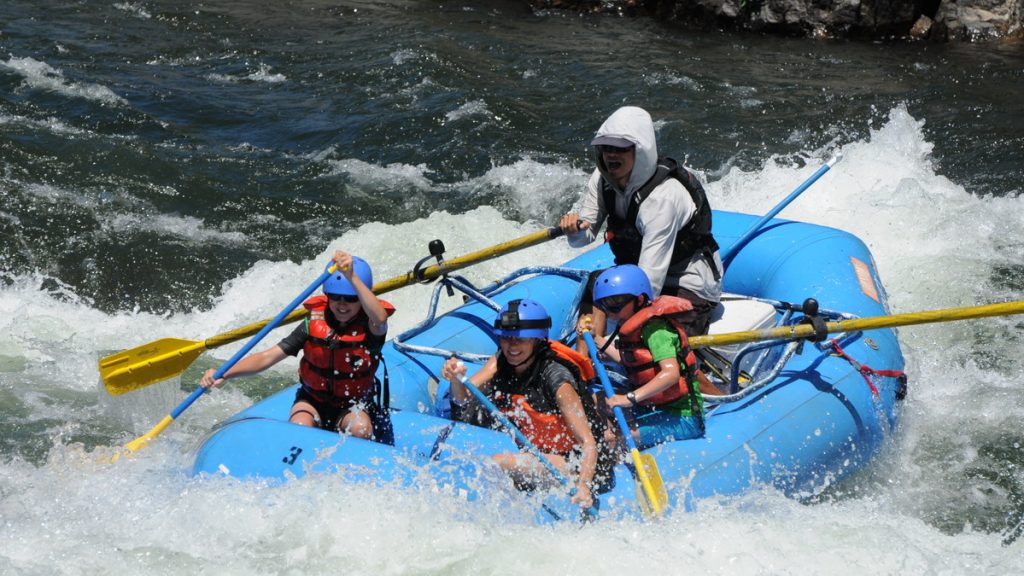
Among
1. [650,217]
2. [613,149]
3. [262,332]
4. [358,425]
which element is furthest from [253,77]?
[358,425]

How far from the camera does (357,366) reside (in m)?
4.94

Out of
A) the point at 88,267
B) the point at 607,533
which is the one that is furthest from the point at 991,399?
the point at 88,267

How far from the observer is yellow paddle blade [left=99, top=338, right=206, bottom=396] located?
18.7ft

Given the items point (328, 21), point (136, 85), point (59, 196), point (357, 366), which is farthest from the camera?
point (328, 21)

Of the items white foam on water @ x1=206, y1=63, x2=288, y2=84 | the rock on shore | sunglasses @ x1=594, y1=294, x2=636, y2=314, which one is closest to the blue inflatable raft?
sunglasses @ x1=594, y1=294, x2=636, y2=314

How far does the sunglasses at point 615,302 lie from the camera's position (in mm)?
4766

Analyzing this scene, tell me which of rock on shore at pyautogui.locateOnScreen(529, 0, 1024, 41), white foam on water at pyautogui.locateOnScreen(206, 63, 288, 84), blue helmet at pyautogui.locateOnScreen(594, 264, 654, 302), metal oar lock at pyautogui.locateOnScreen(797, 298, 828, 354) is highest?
rock on shore at pyautogui.locateOnScreen(529, 0, 1024, 41)

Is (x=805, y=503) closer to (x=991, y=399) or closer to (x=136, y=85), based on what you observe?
(x=991, y=399)

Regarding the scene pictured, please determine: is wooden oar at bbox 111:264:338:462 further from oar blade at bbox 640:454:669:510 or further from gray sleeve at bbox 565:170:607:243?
oar blade at bbox 640:454:669:510

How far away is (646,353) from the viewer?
478 centimetres

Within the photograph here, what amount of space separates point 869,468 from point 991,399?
1.38m

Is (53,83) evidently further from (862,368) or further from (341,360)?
(862,368)

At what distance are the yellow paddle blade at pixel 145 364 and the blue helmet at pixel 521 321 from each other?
193cm

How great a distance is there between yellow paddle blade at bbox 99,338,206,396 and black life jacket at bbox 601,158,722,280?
206 cm
